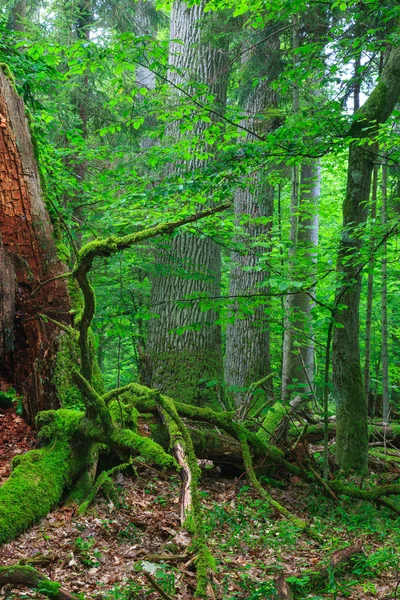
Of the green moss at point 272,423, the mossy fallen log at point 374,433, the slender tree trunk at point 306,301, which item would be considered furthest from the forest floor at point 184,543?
the slender tree trunk at point 306,301

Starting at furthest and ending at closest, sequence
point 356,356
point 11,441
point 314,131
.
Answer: point 356,356
point 314,131
point 11,441

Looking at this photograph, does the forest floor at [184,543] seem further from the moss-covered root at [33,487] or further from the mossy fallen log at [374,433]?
the mossy fallen log at [374,433]

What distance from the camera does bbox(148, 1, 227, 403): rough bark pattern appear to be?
7930 millimetres

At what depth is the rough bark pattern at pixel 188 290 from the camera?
793cm

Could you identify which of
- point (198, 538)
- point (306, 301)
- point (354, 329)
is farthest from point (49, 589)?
point (306, 301)

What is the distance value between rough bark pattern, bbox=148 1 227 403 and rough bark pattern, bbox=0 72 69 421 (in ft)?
8.10

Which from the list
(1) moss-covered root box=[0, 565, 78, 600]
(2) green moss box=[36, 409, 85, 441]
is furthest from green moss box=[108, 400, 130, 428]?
(1) moss-covered root box=[0, 565, 78, 600]

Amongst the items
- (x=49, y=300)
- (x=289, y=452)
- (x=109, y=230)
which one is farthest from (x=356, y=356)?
(x=109, y=230)

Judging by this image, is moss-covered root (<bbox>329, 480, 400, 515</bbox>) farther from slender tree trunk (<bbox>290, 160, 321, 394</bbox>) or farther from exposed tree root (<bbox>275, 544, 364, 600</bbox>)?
slender tree trunk (<bbox>290, 160, 321, 394</bbox>)

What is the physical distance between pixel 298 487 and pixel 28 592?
3.97 m

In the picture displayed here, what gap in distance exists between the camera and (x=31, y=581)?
269cm

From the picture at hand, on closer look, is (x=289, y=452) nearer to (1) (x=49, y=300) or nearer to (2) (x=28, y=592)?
(1) (x=49, y=300)

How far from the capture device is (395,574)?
12.6 ft

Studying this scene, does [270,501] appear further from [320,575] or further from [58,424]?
[58,424]
